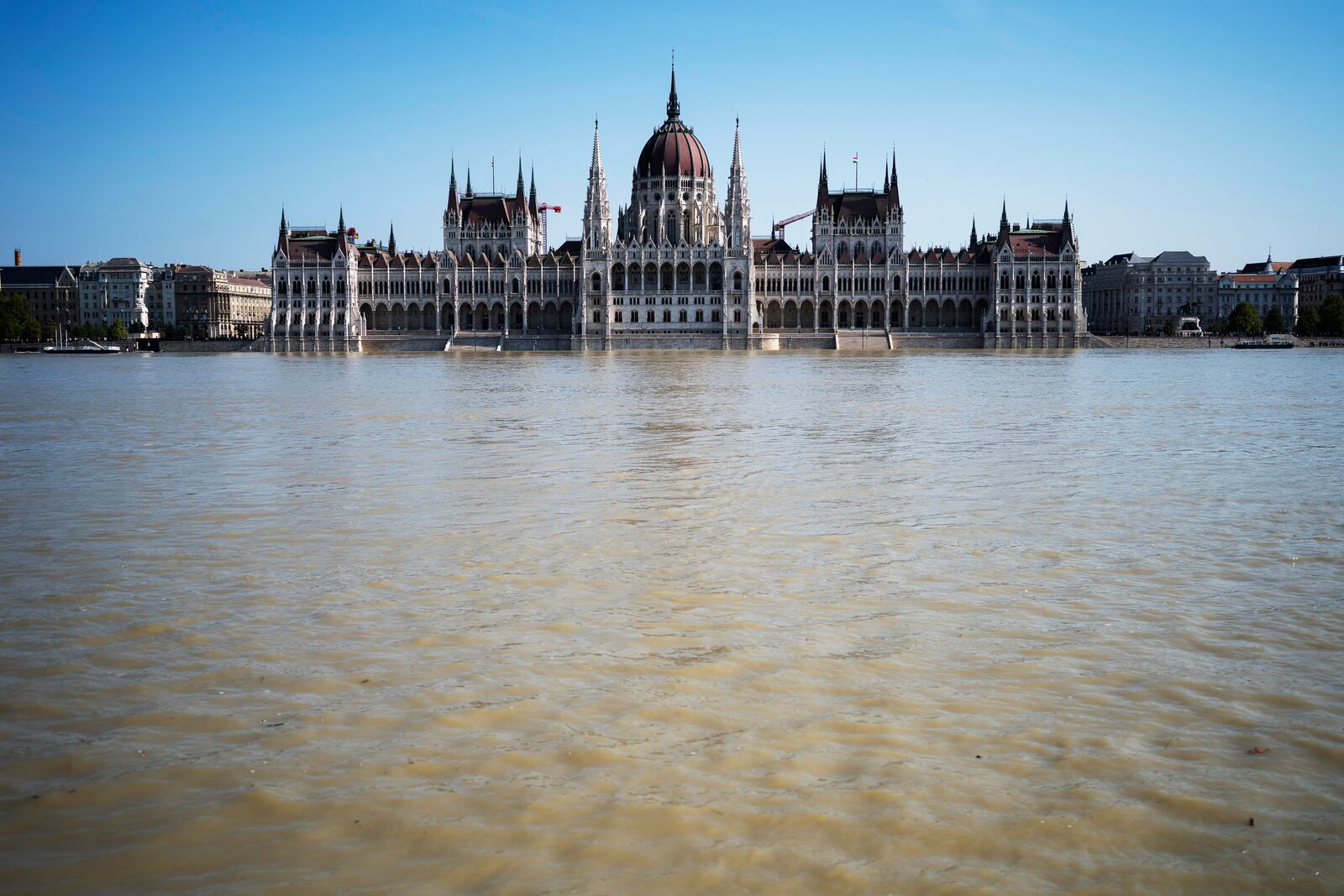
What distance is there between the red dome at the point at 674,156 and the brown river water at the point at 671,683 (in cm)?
10518

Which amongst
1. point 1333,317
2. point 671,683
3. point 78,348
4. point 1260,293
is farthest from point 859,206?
point 671,683

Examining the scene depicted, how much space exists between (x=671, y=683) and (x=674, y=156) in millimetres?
115559

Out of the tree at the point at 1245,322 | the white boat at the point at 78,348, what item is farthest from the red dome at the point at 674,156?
the tree at the point at 1245,322

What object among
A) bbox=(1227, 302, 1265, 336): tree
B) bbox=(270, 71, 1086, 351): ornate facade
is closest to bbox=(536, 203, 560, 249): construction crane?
bbox=(270, 71, 1086, 351): ornate facade

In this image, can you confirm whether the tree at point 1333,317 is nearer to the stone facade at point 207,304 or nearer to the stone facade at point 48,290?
the stone facade at point 207,304

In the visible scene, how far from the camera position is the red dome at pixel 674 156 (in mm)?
117250

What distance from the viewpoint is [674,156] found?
11781 centimetres

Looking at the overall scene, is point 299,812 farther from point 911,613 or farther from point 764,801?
point 911,613

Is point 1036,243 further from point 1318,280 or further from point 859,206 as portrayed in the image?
point 1318,280

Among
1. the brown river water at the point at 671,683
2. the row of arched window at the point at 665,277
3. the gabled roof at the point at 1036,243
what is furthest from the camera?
the gabled roof at the point at 1036,243

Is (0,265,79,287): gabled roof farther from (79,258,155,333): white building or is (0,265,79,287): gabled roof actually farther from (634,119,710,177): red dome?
(634,119,710,177): red dome

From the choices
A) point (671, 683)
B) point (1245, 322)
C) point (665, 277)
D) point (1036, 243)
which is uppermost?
point (1036, 243)

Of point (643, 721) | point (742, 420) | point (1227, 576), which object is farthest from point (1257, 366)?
point (643, 721)

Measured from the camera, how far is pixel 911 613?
830 cm
